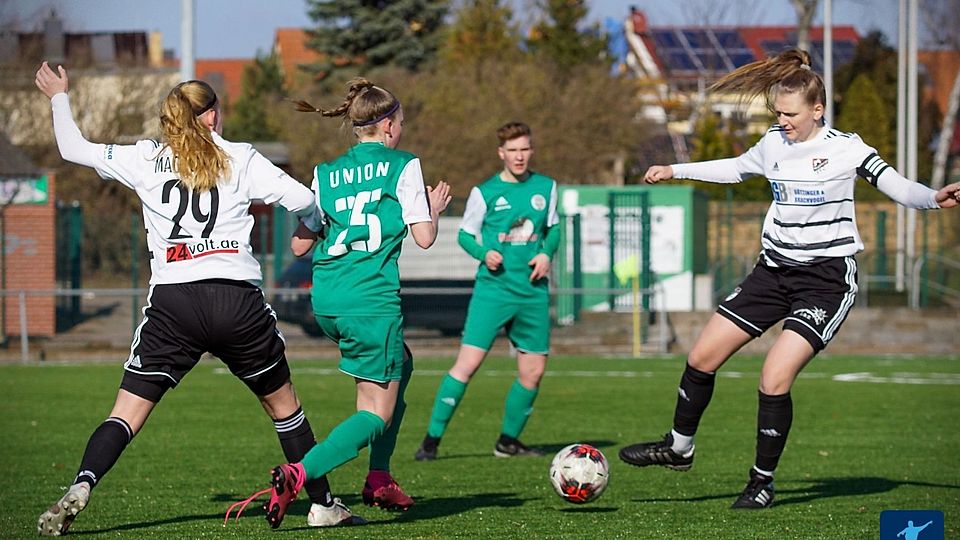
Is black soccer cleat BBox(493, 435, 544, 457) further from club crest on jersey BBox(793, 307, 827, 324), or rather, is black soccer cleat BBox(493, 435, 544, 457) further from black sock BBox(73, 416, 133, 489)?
black sock BBox(73, 416, 133, 489)

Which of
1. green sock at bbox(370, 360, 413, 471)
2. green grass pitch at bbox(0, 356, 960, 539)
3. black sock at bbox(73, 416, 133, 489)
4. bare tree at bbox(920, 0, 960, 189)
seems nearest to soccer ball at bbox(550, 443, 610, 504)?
green grass pitch at bbox(0, 356, 960, 539)

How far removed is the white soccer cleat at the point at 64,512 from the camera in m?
5.72

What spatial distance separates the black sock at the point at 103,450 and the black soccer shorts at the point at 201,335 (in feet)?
0.56

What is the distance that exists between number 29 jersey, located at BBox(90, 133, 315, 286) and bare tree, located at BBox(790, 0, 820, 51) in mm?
33630

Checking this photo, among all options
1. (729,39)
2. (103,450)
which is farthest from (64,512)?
(729,39)

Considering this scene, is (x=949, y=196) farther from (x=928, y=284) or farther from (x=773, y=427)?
(x=928, y=284)

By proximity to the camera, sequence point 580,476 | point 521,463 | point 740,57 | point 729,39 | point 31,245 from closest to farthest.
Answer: point 580,476
point 521,463
point 31,245
point 729,39
point 740,57

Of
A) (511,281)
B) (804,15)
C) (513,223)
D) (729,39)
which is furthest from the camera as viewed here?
(729,39)

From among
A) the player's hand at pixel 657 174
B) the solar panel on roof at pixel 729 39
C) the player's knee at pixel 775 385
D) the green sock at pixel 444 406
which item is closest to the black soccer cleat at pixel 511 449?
the green sock at pixel 444 406

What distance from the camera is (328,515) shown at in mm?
6371

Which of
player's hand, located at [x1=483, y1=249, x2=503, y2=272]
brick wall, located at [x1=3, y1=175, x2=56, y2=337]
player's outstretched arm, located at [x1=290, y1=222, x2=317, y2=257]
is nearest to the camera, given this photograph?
player's outstretched arm, located at [x1=290, y1=222, x2=317, y2=257]

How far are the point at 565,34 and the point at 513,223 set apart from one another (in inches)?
1611

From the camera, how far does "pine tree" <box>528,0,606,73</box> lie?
160 ft

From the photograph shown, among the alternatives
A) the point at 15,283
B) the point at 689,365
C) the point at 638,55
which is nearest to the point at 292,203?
the point at 689,365
